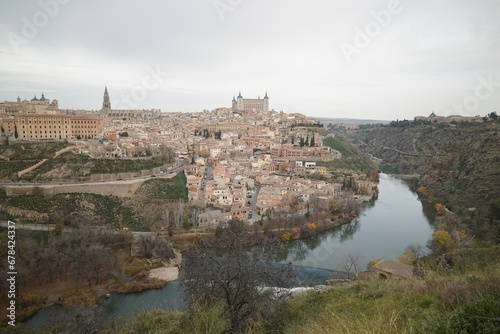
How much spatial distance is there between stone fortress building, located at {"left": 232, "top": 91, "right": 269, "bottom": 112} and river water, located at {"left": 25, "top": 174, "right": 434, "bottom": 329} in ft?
121

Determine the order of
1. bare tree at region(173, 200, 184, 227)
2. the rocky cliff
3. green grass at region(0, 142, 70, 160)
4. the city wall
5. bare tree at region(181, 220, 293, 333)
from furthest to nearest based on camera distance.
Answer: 1. the rocky cliff
2. green grass at region(0, 142, 70, 160)
3. bare tree at region(173, 200, 184, 227)
4. the city wall
5. bare tree at region(181, 220, 293, 333)

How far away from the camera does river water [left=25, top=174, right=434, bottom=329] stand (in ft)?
25.1

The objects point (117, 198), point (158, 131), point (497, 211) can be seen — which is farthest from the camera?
point (158, 131)

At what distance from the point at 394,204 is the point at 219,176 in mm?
9448

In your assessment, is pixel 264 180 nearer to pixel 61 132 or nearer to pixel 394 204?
pixel 394 204

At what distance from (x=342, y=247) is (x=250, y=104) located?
43.8m

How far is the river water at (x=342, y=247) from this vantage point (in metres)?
7.64

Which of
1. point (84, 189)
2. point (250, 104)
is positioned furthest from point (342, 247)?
point (250, 104)

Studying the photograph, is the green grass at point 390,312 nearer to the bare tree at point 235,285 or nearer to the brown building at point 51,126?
the bare tree at point 235,285

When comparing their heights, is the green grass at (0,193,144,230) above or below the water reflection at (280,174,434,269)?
above

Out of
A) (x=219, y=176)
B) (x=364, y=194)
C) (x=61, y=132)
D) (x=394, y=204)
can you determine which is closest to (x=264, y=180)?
(x=219, y=176)

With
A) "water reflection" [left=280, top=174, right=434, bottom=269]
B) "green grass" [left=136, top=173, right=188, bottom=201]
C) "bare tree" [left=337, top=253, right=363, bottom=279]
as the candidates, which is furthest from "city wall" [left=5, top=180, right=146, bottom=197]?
"bare tree" [left=337, top=253, right=363, bottom=279]

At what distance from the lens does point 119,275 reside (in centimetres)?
891

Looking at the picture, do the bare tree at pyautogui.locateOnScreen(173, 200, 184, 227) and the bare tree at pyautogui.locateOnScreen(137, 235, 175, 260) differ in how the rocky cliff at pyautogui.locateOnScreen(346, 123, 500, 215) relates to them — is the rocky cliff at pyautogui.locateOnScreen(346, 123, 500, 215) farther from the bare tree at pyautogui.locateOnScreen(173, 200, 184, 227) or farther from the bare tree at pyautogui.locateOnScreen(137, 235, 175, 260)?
the bare tree at pyautogui.locateOnScreen(137, 235, 175, 260)
